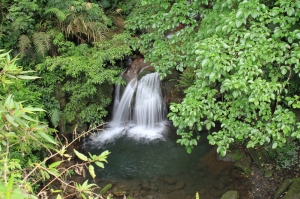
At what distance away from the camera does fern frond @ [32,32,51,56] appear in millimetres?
7324

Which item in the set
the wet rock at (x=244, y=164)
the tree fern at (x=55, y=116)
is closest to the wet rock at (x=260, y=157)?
the wet rock at (x=244, y=164)

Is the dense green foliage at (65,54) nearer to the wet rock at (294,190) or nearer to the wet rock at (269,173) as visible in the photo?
the wet rock at (269,173)

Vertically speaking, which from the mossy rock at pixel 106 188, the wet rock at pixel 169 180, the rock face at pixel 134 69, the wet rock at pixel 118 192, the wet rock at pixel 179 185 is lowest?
the wet rock at pixel 118 192

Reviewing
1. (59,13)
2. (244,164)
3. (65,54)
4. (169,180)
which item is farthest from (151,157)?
(59,13)

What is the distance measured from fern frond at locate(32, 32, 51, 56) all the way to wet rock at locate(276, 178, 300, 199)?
22.5ft

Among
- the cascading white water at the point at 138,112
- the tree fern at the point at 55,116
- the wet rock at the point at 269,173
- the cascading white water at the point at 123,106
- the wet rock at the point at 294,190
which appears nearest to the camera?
the wet rock at the point at 294,190

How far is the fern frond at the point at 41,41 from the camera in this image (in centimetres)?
732

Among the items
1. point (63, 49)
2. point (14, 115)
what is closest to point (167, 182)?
point (63, 49)

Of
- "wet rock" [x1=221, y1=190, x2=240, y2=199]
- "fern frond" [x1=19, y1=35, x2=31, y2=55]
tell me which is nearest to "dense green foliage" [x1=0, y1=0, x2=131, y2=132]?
"fern frond" [x1=19, y1=35, x2=31, y2=55]

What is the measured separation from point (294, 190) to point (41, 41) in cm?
720

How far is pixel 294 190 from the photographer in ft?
17.2

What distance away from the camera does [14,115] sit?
1.34 metres

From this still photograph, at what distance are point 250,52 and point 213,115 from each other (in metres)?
1.09

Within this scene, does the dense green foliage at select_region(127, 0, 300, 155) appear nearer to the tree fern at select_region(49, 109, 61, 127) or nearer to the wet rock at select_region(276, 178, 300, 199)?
the wet rock at select_region(276, 178, 300, 199)
